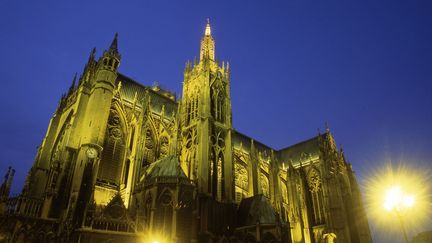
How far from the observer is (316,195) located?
4297 cm

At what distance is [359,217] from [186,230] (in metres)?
27.1

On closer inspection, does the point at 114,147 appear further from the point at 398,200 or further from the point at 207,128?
the point at 398,200

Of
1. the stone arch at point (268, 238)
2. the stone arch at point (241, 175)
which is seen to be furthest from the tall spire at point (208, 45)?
the stone arch at point (268, 238)

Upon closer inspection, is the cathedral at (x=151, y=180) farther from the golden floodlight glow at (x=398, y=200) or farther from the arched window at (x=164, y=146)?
the golden floodlight glow at (x=398, y=200)

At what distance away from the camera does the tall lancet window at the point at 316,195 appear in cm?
4114

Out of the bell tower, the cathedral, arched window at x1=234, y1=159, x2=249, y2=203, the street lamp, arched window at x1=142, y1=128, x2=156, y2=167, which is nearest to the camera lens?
the street lamp

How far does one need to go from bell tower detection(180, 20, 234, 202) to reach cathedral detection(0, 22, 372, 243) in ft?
0.35

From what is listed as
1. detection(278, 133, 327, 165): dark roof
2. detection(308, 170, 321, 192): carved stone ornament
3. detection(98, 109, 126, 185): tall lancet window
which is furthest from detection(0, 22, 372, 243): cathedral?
Result: detection(278, 133, 327, 165): dark roof

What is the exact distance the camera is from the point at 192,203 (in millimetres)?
23562

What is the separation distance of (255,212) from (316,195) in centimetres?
1940

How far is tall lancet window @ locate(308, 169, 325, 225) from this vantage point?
41.1 metres

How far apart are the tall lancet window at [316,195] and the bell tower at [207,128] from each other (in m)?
18.6

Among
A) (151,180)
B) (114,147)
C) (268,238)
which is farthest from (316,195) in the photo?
(114,147)

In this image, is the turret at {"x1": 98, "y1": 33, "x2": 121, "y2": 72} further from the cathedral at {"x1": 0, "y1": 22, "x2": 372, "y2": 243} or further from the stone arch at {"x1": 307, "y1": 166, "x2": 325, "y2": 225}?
the stone arch at {"x1": 307, "y1": 166, "x2": 325, "y2": 225}
